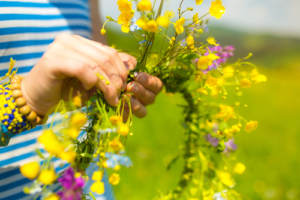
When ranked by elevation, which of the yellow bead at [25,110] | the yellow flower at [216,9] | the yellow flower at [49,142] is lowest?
the yellow flower at [49,142]

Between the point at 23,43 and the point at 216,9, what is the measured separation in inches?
22.2

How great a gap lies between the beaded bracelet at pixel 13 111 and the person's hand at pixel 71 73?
1cm

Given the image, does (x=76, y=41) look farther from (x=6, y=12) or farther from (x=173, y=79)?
(x=6, y=12)

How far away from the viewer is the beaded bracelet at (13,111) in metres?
0.53

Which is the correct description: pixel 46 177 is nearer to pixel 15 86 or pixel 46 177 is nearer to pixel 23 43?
pixel 15 86

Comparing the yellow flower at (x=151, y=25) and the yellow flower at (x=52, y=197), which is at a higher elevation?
the yellow flower at (x=151, y=25)

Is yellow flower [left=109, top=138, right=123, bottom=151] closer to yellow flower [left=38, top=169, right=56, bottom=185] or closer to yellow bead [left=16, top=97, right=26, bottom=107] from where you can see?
→ yellow flower [left=38, top=169, right=56, bottom=185]

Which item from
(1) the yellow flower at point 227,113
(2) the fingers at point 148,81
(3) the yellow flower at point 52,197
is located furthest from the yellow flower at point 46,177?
(1) the yellow flower at point 227,113

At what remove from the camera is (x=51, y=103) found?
21.3 inches

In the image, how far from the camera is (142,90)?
0.60 meters

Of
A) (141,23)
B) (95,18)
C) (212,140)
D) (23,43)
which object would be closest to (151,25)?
(141,23)

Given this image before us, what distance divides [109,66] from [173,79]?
21 centimetres

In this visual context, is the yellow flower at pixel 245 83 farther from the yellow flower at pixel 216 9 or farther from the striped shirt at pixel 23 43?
the striped shirt at pixel 23 43

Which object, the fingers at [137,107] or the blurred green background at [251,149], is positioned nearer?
the fingers at [137,107]
